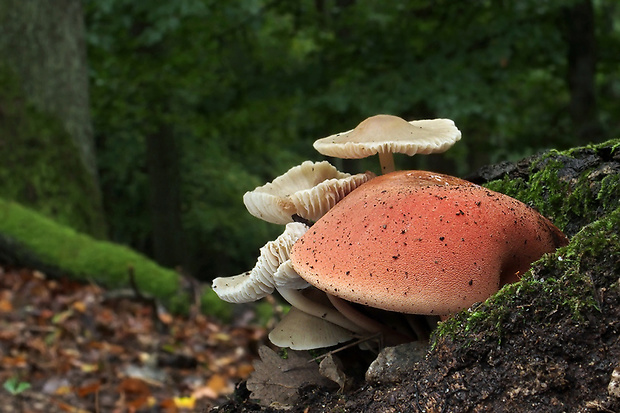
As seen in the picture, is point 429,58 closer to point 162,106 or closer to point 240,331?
point 240,331

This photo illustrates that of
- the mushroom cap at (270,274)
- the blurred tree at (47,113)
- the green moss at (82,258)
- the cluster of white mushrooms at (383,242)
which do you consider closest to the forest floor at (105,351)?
the green moss at (82,258)

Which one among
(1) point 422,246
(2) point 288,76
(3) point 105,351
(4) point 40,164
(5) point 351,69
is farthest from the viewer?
(2) point 288,76

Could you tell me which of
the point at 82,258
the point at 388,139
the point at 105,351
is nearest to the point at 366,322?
the point at 388,139

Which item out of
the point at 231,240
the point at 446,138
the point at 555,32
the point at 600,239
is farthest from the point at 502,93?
the point at 231,240

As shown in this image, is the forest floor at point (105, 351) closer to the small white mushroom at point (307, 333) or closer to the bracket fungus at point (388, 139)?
the small white mushroom at point (307, 333)

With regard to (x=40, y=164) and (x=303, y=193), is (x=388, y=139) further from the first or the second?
(x=40, y=164)
